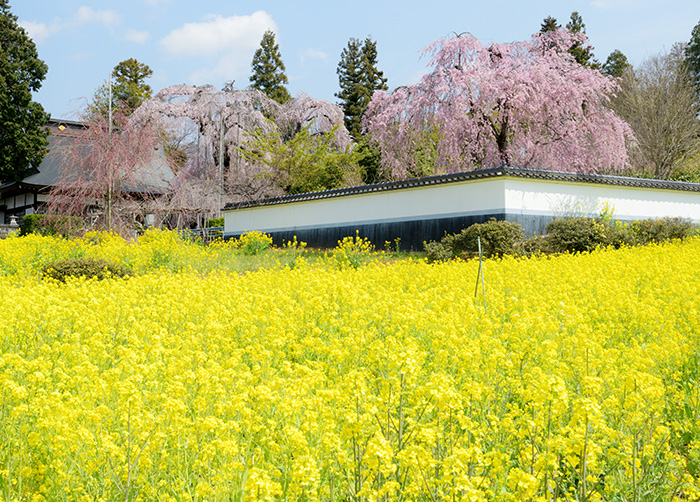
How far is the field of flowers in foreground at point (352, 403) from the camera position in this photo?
7.03 ft

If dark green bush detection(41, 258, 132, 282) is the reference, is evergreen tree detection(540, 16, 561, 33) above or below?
above

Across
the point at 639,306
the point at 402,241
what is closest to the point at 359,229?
the point at 402,241

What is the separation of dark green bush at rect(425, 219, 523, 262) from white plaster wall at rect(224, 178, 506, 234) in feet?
5.61

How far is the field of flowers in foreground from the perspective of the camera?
214 centimetres

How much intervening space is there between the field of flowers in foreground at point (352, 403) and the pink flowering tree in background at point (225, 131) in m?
20.2

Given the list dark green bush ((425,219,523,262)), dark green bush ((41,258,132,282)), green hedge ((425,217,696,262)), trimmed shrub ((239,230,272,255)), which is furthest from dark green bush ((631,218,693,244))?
dark green bush ((41,258,132,282))

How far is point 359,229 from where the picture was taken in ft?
56.0

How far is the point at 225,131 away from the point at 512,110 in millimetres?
15022

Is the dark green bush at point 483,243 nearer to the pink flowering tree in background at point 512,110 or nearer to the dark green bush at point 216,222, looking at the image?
the pink flowering tree in background at point 512,110

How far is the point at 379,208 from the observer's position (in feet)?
54.9

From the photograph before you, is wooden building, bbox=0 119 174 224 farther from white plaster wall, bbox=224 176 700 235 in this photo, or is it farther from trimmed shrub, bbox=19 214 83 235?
white plaster wall, bbox=224 176 700 235

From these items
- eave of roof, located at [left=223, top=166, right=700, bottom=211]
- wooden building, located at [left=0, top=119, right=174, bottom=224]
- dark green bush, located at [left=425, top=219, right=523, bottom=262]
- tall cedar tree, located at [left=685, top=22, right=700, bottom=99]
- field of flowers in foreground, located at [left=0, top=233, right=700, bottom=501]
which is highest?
tall cedar tree, located at [left=685, top=22, right=700, bottom=99]

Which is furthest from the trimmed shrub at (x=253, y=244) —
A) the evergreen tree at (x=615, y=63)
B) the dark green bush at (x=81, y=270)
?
the evergreen tree at (x=615, y=63)

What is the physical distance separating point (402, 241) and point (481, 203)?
99.7 inches
